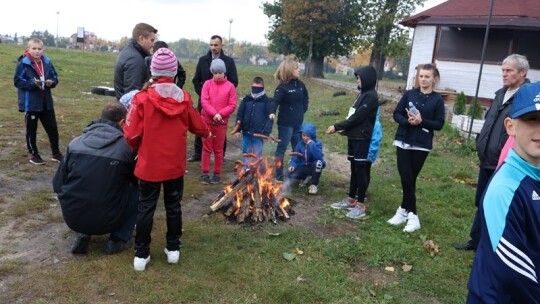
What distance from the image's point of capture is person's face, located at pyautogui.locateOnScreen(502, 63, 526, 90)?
15.1 ft

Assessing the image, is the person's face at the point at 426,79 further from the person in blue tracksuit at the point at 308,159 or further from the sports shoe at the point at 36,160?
the sports shoe at the point at 36,160

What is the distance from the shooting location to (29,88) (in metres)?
6.80

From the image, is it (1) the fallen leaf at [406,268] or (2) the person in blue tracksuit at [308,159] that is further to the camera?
(2) the person in blue tracksuit at [308,159]

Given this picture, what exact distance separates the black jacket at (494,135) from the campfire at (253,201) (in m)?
2.48

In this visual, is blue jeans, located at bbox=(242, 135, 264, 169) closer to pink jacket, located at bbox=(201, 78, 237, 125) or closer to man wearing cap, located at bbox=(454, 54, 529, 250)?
pink jacket, located at bbox=(201, 78, 237, 125)

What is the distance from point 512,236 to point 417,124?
11.8 ft

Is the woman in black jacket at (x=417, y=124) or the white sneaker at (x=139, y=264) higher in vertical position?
the woman in black jacket at (x=417, y=124)

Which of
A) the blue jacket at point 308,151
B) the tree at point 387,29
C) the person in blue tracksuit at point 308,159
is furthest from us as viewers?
the tree at point 387,29

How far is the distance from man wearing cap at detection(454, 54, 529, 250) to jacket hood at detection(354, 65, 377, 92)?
151 cm

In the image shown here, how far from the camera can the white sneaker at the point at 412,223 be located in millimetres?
5527

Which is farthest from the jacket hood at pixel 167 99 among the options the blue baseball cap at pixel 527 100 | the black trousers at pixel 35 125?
the black trousers at pixel 35 125

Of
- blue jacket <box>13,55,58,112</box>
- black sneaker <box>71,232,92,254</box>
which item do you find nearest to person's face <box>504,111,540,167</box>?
black sneaker <box>71,232,92,254</box>

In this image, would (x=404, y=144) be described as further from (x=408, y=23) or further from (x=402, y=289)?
(x=408, y=23)

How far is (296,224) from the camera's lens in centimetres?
562
